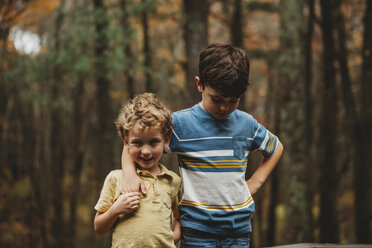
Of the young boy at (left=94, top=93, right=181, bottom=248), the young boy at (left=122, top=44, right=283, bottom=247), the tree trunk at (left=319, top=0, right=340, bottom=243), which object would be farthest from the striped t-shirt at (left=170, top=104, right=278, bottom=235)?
Answer: the tree trunk at (left=319, top=0, right=340, bottom=243)

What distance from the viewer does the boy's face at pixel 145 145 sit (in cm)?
196

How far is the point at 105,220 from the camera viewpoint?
6.20ft

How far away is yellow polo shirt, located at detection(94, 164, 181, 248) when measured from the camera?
1.89m

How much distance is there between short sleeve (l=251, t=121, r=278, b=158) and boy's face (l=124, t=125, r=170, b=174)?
0.60 metres

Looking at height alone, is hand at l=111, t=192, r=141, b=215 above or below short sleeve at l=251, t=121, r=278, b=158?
below

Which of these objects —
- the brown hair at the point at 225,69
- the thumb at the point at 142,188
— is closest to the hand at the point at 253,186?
the brown hair at the point at 225,69

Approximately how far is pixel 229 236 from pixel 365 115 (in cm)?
583

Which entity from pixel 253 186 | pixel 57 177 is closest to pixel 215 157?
pixel 253 186

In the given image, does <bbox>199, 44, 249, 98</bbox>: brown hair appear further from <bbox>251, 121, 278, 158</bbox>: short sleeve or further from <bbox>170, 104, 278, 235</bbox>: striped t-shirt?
<bbox>251, 121, 278, 158</bbox>: short sleeve

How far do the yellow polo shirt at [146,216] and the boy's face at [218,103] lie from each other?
0.46 meters

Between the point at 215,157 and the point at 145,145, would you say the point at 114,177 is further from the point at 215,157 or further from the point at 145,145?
the point at 215,157

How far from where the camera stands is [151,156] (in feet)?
6.51

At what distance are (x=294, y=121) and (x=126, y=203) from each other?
494 centimetres

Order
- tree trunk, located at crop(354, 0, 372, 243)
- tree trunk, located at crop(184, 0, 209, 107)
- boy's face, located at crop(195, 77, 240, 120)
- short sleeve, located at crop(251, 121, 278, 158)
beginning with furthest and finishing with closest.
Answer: tree trunk, located at crop(354, 0, 372, 243), tree trunk, located at crop(184, 0, 209, 107), short sleeve, located at crop(251, 121, 278, 158), boy's face, located at crop(195, 77, 240, 120)
